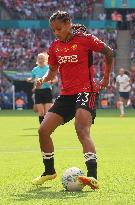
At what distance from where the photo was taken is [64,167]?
1158 cm

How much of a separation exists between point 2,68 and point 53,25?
3482 centimetres

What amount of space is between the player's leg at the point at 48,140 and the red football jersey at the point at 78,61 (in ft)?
1.31

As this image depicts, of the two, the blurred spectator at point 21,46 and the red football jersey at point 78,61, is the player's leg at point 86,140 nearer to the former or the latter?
the red football jersey at point 78,61

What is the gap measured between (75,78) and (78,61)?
22 cm

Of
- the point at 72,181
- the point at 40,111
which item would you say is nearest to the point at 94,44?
the point at 72,181

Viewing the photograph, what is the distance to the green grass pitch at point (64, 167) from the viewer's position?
7914 millimetres

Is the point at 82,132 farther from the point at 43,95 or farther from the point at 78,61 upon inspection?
the point at 43,95

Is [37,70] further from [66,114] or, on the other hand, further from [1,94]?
[1,94]

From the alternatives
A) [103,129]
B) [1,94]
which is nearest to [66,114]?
[103,129]

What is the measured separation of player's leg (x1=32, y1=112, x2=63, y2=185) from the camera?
924 cm

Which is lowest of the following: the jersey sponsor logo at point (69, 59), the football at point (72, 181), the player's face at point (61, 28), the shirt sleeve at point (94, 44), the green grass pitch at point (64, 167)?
the green grass pitch at point (64, 167)

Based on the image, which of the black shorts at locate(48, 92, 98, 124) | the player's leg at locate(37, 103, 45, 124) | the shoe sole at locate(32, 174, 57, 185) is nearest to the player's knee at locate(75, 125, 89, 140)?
the black shorts at locate(48, 92, 98, 124)

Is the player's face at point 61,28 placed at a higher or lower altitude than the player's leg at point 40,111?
higher

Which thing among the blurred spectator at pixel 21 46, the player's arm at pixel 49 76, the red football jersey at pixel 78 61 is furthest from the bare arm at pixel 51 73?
the blurred spectator at pixel 21 46
